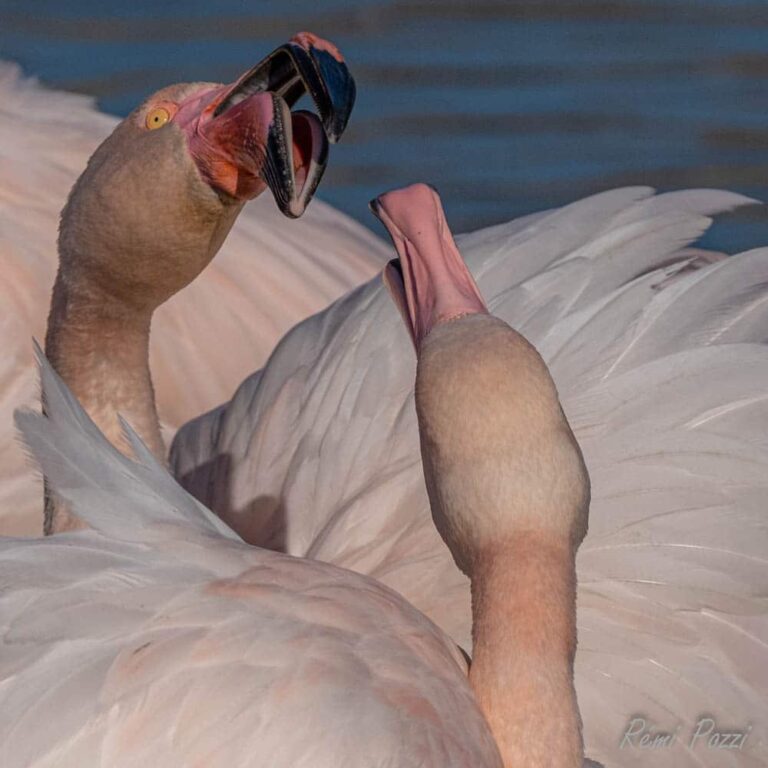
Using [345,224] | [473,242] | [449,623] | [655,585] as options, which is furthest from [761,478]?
[345,224]

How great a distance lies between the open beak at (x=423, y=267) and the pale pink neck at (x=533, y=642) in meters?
0.36

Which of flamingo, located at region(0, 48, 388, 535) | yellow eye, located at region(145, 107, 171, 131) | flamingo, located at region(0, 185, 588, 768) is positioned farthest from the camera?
flamingo, located at region(0, 48, 388, 535)

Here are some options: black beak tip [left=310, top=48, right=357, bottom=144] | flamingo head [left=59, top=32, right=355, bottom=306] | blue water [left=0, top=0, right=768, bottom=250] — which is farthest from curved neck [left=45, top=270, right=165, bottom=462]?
blue water [left=0, top=0, right=768, bottom=250]

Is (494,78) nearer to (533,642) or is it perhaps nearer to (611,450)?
(611,450)

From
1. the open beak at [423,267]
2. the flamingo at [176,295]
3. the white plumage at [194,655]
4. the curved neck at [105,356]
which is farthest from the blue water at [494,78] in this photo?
the white plumage at [194,655]

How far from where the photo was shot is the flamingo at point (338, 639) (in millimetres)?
2557

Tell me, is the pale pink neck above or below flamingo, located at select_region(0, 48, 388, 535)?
above

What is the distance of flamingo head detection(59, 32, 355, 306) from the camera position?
3240 millimetres

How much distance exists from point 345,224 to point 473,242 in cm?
106

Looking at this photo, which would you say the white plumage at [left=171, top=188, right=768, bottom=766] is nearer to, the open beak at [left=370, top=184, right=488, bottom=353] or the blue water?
the open beak at [left=370, top=184, right=488, bottom=353]

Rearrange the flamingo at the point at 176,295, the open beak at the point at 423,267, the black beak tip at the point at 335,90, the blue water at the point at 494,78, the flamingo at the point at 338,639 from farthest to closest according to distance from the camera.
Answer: the blue water at the point at 494,78
the flamingo at the point at 176,295
the black beak tip at the point at 335,90
the open beak at the point at 423,267
the flamingo at the point at 338,639

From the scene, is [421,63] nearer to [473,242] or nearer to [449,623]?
[473,242]
